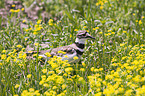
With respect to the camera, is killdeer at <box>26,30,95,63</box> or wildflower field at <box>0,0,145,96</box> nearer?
wildflower field at <box>0,0,145,96</box>

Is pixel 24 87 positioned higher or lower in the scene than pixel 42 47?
lower

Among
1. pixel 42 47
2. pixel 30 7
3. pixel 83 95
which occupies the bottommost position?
pixel 83 95

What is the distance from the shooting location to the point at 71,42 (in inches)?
206

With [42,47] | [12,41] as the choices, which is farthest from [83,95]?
[12,41]

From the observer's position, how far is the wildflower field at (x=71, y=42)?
345 cm

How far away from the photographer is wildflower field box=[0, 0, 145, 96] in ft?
11.3

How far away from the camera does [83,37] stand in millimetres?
4750

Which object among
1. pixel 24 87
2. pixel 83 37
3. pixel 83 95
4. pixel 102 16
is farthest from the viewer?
pixel 102 16

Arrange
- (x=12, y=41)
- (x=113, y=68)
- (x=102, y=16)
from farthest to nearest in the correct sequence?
(x=102, y=16) < (x=12, y=41) < (x=113, y=68)

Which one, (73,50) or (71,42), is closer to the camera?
(73,50)

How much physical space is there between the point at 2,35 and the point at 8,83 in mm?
A: 1913

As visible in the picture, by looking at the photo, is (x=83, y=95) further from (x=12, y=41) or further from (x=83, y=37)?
(x=12, y=41)

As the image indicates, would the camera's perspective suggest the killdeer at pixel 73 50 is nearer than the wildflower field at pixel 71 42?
No

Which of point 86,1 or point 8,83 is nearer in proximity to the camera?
point 8,83
